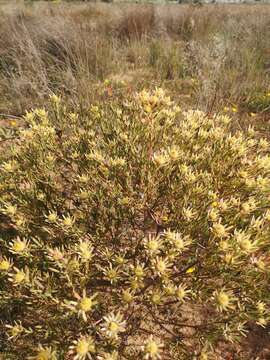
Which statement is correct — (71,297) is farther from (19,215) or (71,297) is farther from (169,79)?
(169,79)

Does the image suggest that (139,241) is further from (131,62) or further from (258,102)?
(131,62)

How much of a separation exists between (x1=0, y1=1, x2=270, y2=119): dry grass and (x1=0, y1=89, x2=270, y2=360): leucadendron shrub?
1524 millimetres

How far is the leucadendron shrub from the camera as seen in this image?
3.46ft

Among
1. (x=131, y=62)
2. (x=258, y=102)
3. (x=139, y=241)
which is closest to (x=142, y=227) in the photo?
(x=139, y=241)

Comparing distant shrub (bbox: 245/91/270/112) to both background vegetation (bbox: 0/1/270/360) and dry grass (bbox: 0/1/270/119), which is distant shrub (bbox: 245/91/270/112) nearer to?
dry grass (bbox: 0/1/270/119)

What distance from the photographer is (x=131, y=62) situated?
196 inches

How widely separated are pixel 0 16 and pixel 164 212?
21.3ft

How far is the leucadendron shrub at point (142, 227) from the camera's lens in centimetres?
106

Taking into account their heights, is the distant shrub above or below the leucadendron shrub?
below

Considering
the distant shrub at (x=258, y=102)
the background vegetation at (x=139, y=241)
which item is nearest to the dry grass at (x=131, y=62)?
the distant shrub at (x=258, y=102)

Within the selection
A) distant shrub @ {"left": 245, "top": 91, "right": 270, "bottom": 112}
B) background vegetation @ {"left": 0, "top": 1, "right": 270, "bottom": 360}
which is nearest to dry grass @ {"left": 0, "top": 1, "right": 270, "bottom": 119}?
distant shrub @ {"left": 245, "top": 91, "right": 270, "bottom": 112}

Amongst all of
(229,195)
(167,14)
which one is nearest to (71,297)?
(229,195)

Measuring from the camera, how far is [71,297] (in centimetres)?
108

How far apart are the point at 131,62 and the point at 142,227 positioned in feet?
14.1
